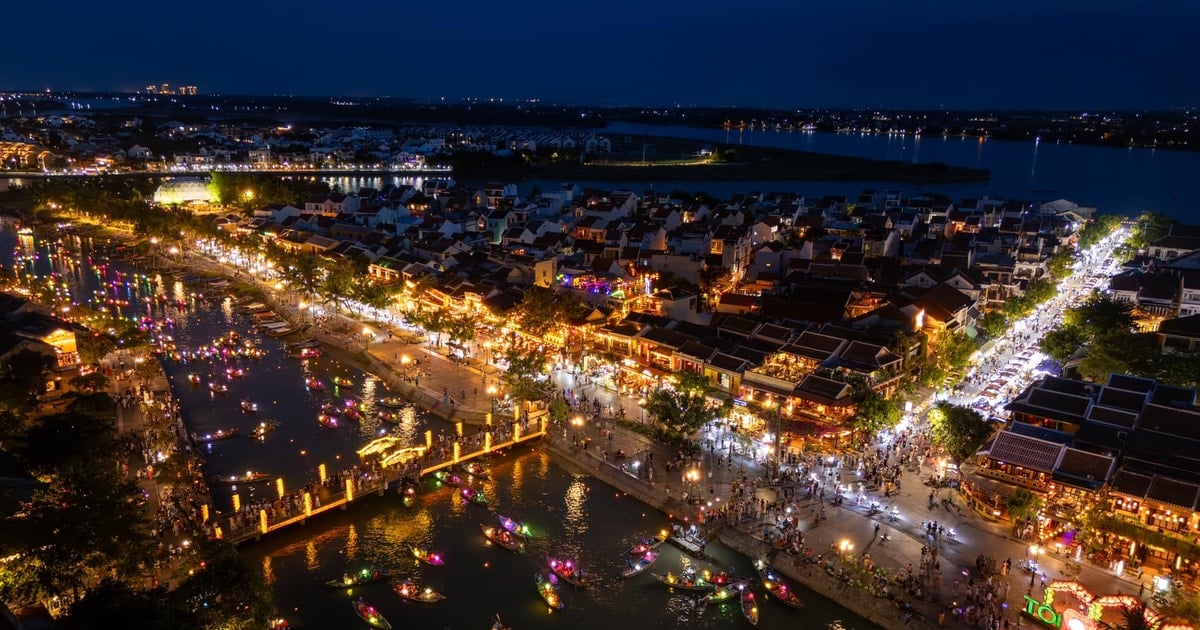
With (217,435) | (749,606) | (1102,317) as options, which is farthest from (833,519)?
(1102,317)

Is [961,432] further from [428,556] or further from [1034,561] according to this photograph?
[428,556]

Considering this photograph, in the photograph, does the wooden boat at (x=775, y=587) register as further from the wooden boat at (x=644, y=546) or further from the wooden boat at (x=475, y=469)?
the wooden boat at (x=475, y=469)

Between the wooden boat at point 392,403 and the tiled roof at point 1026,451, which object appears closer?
the tiled roof at point 1026,451

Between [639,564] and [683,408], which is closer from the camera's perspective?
[639,564]

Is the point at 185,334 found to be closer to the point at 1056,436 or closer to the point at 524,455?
the point at 524,455

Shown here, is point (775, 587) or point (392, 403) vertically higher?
point (392, 403)

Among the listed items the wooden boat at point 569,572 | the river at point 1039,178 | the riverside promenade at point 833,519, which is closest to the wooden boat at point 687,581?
the riverside promenade at point 833,519
